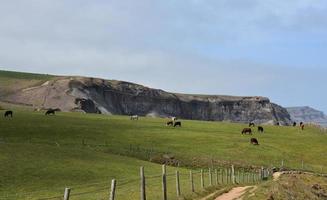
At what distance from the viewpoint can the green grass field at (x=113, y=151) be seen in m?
44.3

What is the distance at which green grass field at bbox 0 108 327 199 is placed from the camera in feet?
145

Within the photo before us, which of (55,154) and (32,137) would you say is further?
(32,137)

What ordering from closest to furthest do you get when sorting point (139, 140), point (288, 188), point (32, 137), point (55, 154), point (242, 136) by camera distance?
1. point (288, 188)
2. point (55, 154)
3. point (32, 137)
4. point (139, 140)
5. point (242, 136)

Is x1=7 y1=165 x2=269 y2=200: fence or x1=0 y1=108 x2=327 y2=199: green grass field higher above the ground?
x1=0 y1=108 x2=327 y2=199: green grass field

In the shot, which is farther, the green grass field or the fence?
the green grass field

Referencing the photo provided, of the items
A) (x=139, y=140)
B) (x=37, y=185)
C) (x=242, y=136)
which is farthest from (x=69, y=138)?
(x=37, y=185)

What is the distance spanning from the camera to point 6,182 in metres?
40.8

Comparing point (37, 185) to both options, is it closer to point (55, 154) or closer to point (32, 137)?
point (55, 154)

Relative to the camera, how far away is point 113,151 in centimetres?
7462

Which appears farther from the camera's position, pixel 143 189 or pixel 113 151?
pixel 113 151

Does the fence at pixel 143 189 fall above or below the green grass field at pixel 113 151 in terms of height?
below

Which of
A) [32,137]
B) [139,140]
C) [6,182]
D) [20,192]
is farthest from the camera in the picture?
[139,140]

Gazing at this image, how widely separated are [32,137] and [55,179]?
116ft

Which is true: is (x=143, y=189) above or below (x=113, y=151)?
below
